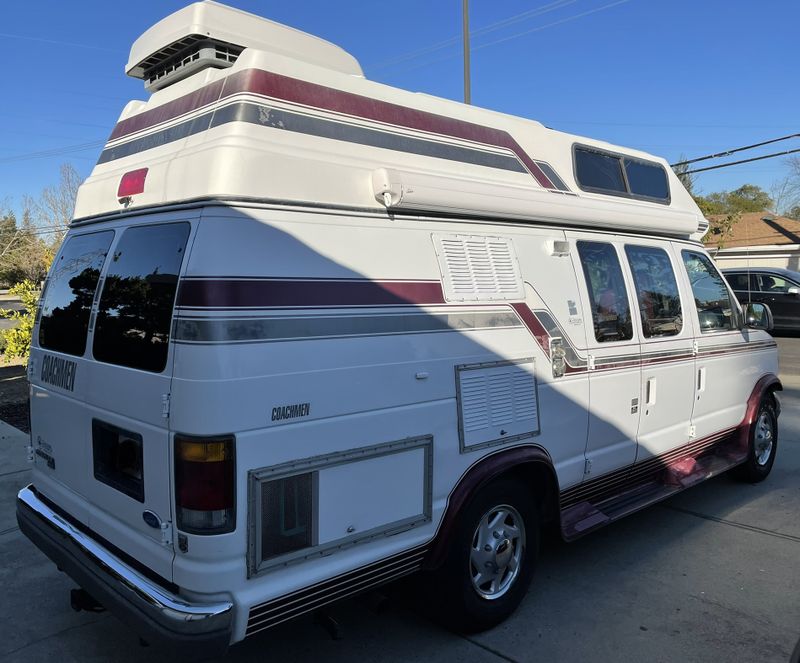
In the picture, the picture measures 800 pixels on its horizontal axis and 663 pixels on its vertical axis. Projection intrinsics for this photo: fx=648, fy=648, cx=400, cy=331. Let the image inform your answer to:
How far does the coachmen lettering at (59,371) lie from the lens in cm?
328

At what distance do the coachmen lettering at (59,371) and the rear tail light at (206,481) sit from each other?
1.13 m

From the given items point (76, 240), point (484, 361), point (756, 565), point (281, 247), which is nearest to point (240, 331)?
point (281, 247)

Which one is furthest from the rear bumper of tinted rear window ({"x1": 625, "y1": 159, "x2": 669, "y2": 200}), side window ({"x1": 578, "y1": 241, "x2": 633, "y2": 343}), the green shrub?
the green shrub

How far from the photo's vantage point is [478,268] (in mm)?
3467

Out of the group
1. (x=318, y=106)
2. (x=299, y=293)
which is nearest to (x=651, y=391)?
(x=299, y=293)

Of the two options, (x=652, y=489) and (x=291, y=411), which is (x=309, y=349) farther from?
(x=652, y=489)

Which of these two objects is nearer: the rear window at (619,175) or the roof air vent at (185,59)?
the roof air vent at (185,59)

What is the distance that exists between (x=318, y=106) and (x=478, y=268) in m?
1.17

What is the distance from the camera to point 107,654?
3.34 m

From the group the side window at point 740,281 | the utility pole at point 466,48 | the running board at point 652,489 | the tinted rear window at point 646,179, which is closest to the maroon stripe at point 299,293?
the running board at point 652,489

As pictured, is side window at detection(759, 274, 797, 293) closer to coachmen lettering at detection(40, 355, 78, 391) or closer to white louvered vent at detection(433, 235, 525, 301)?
white louvered vent at detection(433, 235, 525, 301)

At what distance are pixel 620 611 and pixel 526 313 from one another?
1.82m

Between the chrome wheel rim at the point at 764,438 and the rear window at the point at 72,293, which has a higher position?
the rear window at the point at 72,293

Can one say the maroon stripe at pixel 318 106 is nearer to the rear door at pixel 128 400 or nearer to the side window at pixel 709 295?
the rear door at pixel 128 400
